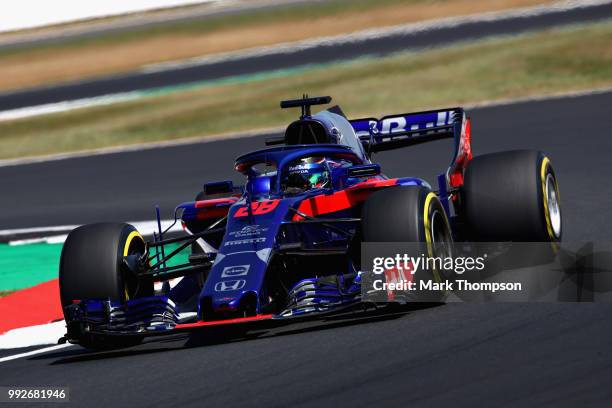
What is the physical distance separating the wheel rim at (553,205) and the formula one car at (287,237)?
15 millimetres

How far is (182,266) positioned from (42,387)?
1.64 metres

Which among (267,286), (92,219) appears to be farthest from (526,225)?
(92,219)

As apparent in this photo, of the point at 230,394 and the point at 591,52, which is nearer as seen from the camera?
the point at 230,394

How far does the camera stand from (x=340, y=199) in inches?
339

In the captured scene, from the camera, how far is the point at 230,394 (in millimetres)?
6309

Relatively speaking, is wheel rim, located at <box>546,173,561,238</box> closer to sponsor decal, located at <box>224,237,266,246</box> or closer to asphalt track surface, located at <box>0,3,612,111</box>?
sponsor decal, located at <box>224,237,266,246</box>

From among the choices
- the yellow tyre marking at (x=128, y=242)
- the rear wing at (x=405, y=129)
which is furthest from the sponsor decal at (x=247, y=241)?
the rear wing at (x=405, y=129)

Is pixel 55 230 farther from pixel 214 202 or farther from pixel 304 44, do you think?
pixel 304 44

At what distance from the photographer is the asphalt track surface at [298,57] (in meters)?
25.8

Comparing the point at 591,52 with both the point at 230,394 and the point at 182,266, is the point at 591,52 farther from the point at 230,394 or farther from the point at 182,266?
the point at 230,394

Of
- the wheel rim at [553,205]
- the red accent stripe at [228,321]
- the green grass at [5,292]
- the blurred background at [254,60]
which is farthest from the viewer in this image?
the blurred background at [254,60]

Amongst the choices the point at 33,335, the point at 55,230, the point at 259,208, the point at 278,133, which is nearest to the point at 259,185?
the point at 259,208

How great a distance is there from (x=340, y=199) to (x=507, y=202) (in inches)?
46.8

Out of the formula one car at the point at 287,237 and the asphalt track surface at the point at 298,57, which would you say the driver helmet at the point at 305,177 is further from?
the asphalt track surface at the point at 298,57
